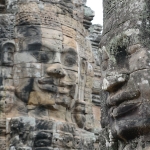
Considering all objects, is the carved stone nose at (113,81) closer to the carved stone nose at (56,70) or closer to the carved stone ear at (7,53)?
the carved stone nose at (56,70)

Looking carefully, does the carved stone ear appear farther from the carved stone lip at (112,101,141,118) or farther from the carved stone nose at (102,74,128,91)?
the carved stone lip at (112,101,141,118)

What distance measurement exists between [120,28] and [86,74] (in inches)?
310

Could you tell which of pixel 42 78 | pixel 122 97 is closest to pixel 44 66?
pixel 42 78

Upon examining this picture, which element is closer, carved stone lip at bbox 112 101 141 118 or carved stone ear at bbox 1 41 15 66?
carved stone lip at bbox 112 101 141 118

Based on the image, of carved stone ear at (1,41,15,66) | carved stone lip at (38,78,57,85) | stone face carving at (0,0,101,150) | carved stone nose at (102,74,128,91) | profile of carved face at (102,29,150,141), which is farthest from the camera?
carved stone ear at (1,41,15,66)

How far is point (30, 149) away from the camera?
1004 centimetres

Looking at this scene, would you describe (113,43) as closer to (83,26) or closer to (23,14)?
(23,14)

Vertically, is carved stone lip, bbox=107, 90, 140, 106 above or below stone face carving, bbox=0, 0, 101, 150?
below

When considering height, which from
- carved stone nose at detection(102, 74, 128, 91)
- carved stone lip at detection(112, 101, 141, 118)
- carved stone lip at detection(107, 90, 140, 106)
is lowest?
carved stone lip at detection(112, 101, 141, 118)

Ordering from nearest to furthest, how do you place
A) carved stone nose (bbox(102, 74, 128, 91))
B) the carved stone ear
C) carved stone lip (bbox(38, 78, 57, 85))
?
1. carved stone nose (bbox(102, 74, 128, 91))
2. carved stone lip (bbox(38, 78, 57, 85))
3. the carved stone ear

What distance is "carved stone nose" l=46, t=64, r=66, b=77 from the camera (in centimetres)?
1046

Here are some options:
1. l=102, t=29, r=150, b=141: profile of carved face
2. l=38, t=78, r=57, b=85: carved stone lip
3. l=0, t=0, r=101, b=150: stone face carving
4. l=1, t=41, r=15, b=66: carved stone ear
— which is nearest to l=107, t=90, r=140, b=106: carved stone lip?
l=102, t=29, r=150, b=141: profile of carved face

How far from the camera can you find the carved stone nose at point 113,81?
12.3ft

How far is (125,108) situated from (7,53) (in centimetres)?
737
